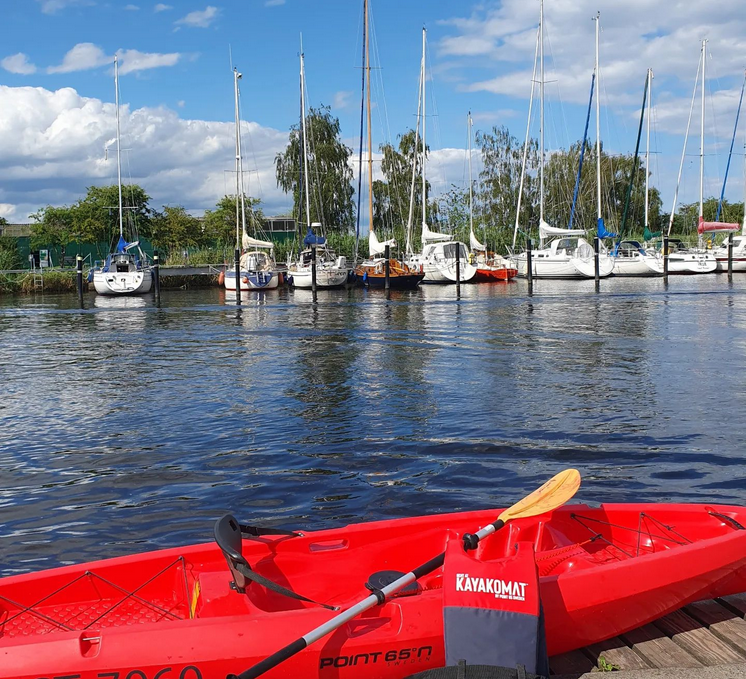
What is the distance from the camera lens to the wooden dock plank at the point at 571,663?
4.43m

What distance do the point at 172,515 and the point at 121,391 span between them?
758 centimetres

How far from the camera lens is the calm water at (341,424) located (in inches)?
312

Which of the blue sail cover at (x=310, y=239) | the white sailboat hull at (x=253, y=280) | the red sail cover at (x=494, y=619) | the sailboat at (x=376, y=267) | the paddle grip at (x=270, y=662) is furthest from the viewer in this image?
the blue sail cover at (x=310, y=239)

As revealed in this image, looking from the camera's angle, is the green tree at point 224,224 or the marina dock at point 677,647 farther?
the green tree at point 224,224

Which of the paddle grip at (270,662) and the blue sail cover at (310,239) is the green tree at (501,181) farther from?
the paddle grip at (270,662)

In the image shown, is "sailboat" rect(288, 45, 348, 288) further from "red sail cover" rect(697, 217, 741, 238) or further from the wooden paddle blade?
the wooden paddle blade

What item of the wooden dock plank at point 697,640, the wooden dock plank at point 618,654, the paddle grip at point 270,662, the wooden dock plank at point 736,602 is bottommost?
the wooden dock plank at point 618,654

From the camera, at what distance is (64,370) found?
1756 cm

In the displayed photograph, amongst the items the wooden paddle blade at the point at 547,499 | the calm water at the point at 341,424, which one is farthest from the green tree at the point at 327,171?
the wooden paddle blade at the point at 547,499

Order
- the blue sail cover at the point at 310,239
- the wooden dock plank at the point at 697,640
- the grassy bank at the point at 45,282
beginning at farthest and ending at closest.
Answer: the grassy bank at the point at 45,282, the blue sail cover at the point at 310,239, the wooden dock plank at the point at 697,640

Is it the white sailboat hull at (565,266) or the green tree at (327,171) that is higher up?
the green tree at (327,171)

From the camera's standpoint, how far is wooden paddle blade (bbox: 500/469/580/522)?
509 cm

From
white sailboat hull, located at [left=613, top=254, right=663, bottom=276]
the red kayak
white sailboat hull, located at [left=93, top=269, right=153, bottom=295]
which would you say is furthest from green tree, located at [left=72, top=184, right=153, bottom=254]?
the red kayak

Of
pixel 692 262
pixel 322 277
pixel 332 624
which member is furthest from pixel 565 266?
pixel 332 624
